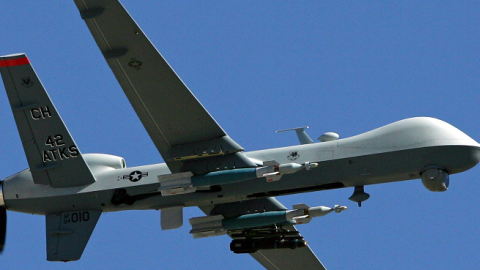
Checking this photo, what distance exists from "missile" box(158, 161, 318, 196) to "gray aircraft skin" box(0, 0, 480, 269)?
0.12 ft

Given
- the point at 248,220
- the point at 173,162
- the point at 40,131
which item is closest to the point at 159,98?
the point at 173,162

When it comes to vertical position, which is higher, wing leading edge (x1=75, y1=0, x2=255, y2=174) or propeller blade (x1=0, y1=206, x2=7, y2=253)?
wing leading edge (x1=75, y1=0, x2=255, y2=174)

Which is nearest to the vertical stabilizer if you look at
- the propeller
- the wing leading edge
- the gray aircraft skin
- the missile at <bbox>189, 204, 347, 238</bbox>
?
the gray aircraft skin

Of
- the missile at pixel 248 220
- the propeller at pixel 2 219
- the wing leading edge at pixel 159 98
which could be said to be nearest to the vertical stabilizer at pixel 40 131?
the propeller at pixel 2 219

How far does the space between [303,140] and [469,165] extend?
6.35 meters

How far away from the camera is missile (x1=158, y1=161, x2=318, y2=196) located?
102 feet

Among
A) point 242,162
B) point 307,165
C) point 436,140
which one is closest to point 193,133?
point 242,162

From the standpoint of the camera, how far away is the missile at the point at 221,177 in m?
31.2

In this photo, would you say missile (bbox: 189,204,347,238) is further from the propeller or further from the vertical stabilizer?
the propeller

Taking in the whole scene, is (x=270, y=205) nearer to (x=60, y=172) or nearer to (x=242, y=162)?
(x=242, y=162)

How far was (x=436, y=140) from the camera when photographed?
31875 mm

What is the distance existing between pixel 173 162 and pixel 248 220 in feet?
16.3

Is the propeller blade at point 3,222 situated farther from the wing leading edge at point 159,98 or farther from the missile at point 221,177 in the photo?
the wing leading edge at point 159,98

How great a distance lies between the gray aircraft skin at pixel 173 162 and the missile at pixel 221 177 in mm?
37
